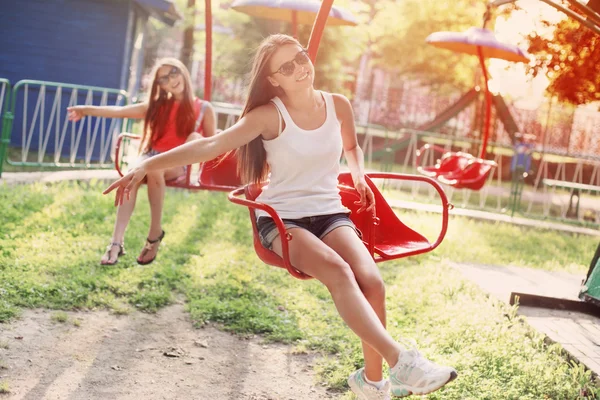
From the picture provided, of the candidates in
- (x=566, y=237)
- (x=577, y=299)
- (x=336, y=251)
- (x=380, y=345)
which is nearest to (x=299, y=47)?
(x=336, y=251)

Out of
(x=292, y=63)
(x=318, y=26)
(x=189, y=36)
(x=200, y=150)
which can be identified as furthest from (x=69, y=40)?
(x=200, y=150)

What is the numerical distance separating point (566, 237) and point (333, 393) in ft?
23.7

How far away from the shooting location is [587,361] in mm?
4375

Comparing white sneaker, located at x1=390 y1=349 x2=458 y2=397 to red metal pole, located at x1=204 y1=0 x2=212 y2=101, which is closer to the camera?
white sneaker, located at x1=390 y1=349 x2=458 y2=397

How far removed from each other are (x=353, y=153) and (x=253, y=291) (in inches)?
75.1

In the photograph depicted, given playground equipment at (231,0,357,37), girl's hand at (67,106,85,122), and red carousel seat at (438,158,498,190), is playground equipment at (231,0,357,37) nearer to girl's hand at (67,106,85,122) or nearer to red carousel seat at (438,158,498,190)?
red carousel seat at (438,158,498,190)

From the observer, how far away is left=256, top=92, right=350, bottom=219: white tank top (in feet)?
12.4

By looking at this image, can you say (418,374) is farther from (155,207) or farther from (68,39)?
(68,39)

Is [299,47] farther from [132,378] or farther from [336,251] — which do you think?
[132,378]

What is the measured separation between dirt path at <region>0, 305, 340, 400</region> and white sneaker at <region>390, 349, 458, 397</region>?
1052 millimetres

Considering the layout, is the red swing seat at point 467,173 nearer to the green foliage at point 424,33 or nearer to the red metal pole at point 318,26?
the red metal pole at point 318,26

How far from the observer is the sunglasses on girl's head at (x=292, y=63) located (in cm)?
380

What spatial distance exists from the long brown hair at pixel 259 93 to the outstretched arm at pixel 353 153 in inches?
14.5

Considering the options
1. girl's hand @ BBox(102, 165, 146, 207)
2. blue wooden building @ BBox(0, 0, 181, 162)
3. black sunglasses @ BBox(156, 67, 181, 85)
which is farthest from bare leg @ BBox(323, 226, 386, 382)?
blue wooden building @ BBox(0, 0, 181, 162)
